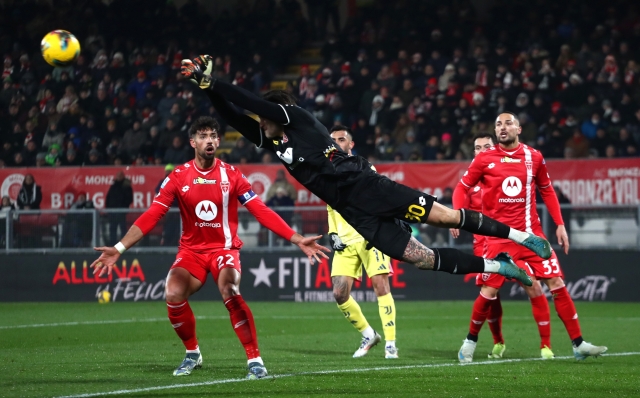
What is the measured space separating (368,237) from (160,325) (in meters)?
7.10

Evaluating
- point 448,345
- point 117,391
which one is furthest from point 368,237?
point 448,345

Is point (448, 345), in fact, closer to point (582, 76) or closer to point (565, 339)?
point (565, 339)

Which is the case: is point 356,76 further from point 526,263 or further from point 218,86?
point 218,86

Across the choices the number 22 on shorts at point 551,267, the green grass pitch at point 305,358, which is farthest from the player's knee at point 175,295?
the number 22 on shorts at point 551,267

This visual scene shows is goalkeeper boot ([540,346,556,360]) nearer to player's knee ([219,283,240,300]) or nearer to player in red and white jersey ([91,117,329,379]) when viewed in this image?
player in red and white jersey ([91,117,329,379])

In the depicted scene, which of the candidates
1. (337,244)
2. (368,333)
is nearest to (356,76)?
(368,333)

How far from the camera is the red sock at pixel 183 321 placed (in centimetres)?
859

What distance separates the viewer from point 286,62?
91.7 ft

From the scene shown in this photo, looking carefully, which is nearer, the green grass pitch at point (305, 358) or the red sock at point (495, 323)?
the green grass pitch at point (305, 358)

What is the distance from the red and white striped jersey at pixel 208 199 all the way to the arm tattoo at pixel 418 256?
1.74 meters

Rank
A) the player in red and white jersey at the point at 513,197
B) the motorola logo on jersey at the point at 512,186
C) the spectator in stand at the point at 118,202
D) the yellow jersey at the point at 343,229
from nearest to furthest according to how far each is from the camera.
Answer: the player in red and white jersey at the point at 513,197 < the motorola logo on jersey at the point at 512,186 < the yellow jersey at the point at 343,229 < the spectator in stand at the point at 118,202

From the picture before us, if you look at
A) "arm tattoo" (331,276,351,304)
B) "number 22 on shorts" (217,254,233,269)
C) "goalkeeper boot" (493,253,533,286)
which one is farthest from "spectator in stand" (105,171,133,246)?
"goalkeeper boot" (493,253,533,286)

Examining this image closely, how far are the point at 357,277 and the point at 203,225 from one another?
2603 mm

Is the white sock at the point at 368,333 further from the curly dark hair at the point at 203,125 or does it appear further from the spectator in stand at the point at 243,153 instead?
the spectator in stand at the point at 243,153
